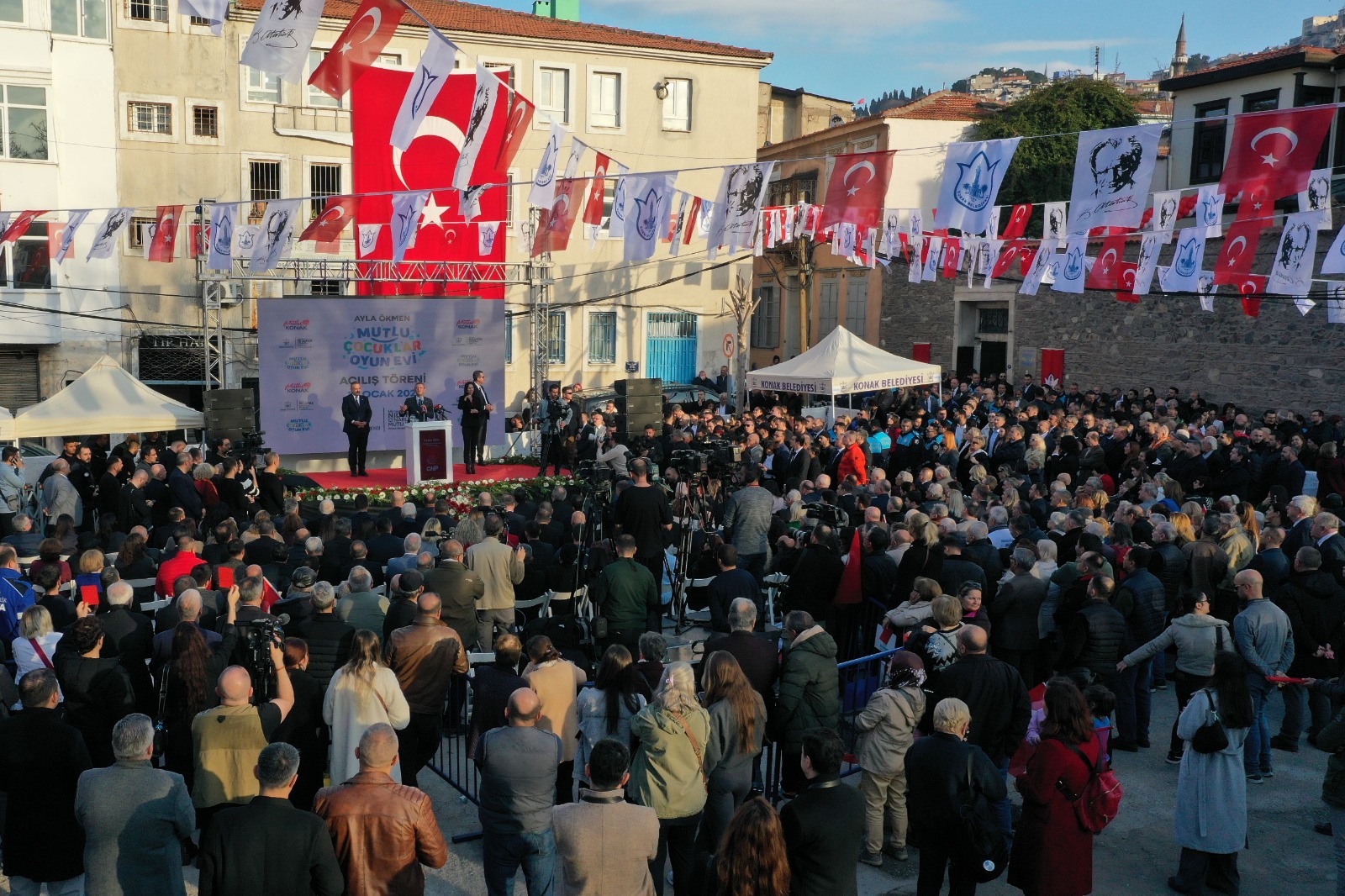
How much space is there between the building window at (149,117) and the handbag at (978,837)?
79.3 ft

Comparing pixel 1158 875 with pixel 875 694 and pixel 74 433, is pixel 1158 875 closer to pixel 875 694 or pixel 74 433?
pixel 875 694

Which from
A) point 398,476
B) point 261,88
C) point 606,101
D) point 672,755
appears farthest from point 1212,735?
point 261,88

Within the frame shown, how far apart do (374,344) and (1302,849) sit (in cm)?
1651

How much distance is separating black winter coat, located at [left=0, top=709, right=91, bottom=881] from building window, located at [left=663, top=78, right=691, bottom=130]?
24401 mm

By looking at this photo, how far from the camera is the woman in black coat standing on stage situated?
59.5 feet

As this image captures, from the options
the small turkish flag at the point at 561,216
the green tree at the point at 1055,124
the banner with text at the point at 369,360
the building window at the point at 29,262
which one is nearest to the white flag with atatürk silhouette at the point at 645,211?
the small turkish flag at the point at 561,216

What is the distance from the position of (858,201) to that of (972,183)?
1710 mm

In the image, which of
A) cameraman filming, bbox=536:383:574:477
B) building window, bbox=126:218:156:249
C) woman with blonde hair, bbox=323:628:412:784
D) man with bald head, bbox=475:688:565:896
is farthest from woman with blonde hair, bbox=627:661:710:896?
building window, bbox=126:218:156:249

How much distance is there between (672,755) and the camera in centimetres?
485

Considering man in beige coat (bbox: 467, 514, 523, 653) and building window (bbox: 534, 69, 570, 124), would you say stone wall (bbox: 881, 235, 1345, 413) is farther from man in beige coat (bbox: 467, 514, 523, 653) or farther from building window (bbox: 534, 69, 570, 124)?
man in beige coat (bbox: 467, 514, 523, 653)

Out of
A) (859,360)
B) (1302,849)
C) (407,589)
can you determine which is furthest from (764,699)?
(859,360)

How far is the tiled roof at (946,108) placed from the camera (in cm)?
3162

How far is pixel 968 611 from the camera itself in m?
6.63

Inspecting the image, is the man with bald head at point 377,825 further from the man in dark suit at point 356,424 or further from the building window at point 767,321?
the building window at point 767,321
